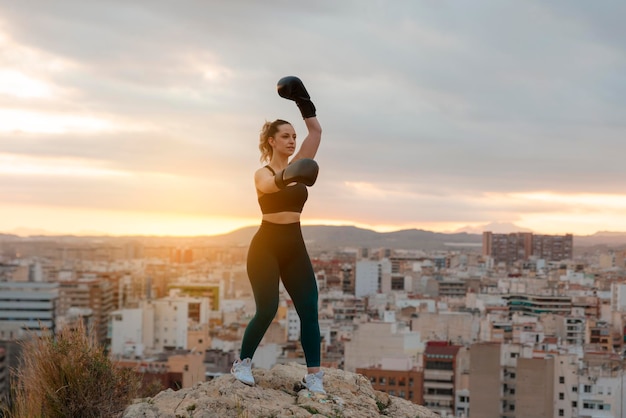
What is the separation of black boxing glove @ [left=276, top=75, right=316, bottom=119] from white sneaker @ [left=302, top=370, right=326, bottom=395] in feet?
4.69

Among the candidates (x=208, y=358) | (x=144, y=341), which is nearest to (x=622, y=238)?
(x=144, y=341)

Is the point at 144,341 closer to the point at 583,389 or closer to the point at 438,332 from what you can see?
Result: the point at 438,332

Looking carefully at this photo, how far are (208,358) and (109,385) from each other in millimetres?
30536

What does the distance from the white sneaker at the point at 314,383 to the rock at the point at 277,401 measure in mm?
38

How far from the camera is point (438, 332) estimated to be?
47562 millimetres

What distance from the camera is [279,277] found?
5.49 meters

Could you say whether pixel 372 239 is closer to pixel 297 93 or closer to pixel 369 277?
pixel 369 277

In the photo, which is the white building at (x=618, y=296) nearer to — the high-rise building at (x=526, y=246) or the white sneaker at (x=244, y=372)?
the high-rise building at (x=526, y=246)

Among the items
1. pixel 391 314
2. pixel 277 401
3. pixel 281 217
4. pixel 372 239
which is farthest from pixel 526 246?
pixel 277 401

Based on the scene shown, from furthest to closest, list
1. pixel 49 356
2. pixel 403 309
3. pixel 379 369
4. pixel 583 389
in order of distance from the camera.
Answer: pixel 403 309 → pixel 379 369 → pixel 583 389 → pixel 49 356

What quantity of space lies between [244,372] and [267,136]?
128 cm

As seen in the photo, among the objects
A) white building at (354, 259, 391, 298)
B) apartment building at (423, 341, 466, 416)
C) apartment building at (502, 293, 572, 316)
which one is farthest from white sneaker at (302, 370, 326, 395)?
white building at (354, 259, 391, 298)

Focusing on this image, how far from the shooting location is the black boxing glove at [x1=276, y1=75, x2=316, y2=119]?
5.46m

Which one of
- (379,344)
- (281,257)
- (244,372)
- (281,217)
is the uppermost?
(281,217)
